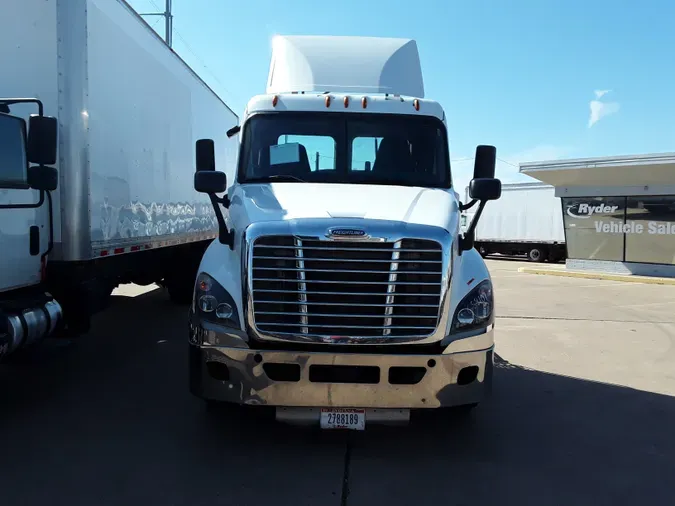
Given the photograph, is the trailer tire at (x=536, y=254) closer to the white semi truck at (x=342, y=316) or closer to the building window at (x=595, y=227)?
the building window at (x=595, y=227)

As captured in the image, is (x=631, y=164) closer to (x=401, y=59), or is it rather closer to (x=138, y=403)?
(x=401, y=59)

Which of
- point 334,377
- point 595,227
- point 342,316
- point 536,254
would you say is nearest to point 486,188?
point 342,316

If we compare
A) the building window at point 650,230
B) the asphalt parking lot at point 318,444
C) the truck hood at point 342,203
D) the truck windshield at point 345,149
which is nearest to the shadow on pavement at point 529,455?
the asphalt parking lot at point 318,444

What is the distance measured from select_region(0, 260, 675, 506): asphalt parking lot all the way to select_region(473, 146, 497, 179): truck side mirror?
6.92 feet

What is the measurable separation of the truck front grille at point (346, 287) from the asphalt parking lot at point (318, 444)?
0.97 meters

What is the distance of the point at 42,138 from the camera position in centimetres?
425

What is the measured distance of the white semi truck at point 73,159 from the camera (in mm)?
4414

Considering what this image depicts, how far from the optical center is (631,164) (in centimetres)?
1644

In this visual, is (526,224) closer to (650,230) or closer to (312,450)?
(650,230)

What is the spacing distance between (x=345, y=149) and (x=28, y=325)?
3019 mm

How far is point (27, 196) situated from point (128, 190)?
1358 millimetres

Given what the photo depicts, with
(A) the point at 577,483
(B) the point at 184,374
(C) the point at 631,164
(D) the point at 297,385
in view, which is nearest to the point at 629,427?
(A) the point at 577,483

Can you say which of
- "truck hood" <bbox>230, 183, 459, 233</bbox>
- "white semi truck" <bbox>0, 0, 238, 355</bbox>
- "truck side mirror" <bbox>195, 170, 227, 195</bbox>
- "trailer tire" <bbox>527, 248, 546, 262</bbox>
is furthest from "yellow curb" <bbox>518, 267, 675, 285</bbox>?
"truck side mirror" <bbox>195, 170, 227, 195</bbox>

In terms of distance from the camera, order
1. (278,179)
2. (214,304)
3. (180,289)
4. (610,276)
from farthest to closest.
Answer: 1. (610,276)
2. (180,289)
3. (278,179)
4. (214,304)
